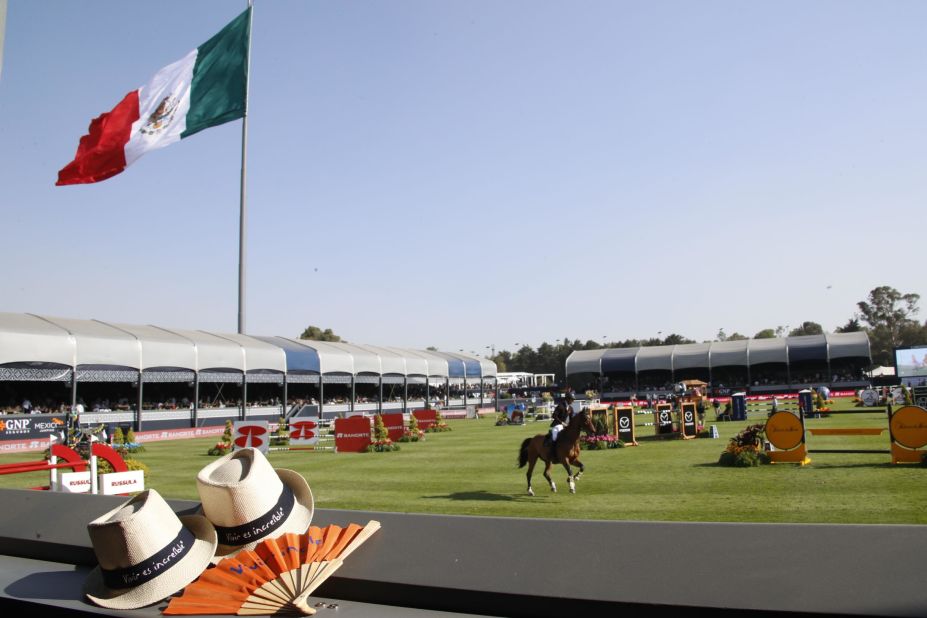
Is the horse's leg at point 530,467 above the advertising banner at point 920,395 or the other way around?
the other way around

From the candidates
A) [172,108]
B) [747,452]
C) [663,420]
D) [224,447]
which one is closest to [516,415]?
[663,420]

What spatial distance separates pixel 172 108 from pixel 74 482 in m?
15.8

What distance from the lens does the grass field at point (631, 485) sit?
35.9 feet

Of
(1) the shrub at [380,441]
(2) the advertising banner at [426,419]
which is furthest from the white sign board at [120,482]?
(2) the advertising banner at [426,419]

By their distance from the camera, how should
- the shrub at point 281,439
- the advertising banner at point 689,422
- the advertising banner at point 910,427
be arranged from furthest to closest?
the shrub at point 281,439 < the advertising banner at point 689,422 < the advertising banner at point 910,427

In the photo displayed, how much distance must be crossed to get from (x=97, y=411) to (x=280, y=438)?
1463 cm

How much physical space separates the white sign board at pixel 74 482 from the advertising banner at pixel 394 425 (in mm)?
17481

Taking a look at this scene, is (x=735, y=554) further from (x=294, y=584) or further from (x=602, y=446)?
(x=602, y=446)

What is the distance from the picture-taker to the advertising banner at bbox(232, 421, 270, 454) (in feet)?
71.8

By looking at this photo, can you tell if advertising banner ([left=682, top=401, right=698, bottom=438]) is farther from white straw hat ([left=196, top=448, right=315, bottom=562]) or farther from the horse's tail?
white straw hat ([left=196, top=448, right=315, bottom=562])

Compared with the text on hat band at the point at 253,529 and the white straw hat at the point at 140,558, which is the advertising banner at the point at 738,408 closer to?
the text on hat band at the point at 253,529

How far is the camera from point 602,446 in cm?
2333

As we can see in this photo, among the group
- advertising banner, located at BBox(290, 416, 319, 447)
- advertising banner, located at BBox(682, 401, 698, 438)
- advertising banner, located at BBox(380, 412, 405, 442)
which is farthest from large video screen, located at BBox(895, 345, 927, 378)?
advertising banner, located at BBox(290, 416, 319, 447)

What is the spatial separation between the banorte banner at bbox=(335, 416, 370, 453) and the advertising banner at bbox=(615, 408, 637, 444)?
8666 millimetres
